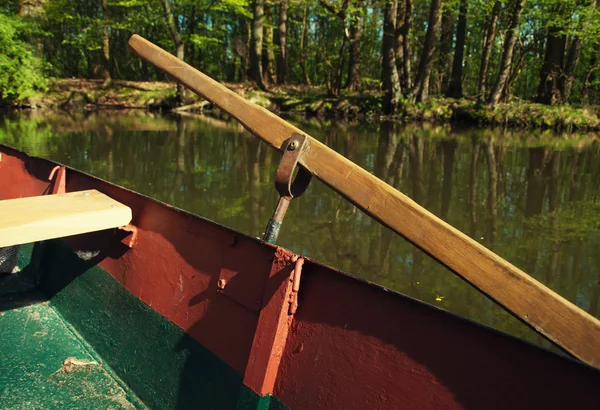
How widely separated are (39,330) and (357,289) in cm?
248

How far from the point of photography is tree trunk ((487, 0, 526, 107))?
20.9 metres

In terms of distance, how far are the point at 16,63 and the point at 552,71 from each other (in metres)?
23.9

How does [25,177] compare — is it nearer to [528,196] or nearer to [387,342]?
[387,342]

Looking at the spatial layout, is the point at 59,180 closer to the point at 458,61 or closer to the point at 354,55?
the point at 458,61

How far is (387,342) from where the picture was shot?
1.76 metres

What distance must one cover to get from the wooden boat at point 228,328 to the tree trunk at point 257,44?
2466cm

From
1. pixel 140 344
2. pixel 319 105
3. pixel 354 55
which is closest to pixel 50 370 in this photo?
pixel 140 344

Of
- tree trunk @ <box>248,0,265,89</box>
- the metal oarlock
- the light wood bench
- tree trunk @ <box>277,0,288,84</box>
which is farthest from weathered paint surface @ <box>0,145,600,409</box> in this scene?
tree trunk @ <box>277,0,288,84</box>

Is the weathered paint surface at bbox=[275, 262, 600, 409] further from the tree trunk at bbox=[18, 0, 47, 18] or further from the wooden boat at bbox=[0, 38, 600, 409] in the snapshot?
the tree trunk at bbox=[18, 0, 47, 18]

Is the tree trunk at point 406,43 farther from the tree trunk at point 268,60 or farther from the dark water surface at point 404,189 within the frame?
the tree trunk at point 268,60

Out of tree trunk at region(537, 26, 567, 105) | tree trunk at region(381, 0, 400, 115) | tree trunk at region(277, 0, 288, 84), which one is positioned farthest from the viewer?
tree trunk at region(277, 0, 288, 84)

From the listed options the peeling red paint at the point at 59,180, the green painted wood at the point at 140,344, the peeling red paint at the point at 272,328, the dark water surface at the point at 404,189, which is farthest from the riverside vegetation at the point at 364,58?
the peeling red paint at the point at 272,328

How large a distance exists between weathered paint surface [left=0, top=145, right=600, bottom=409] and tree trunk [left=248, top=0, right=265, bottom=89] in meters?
25.6

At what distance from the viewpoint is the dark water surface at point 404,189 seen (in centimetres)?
549
